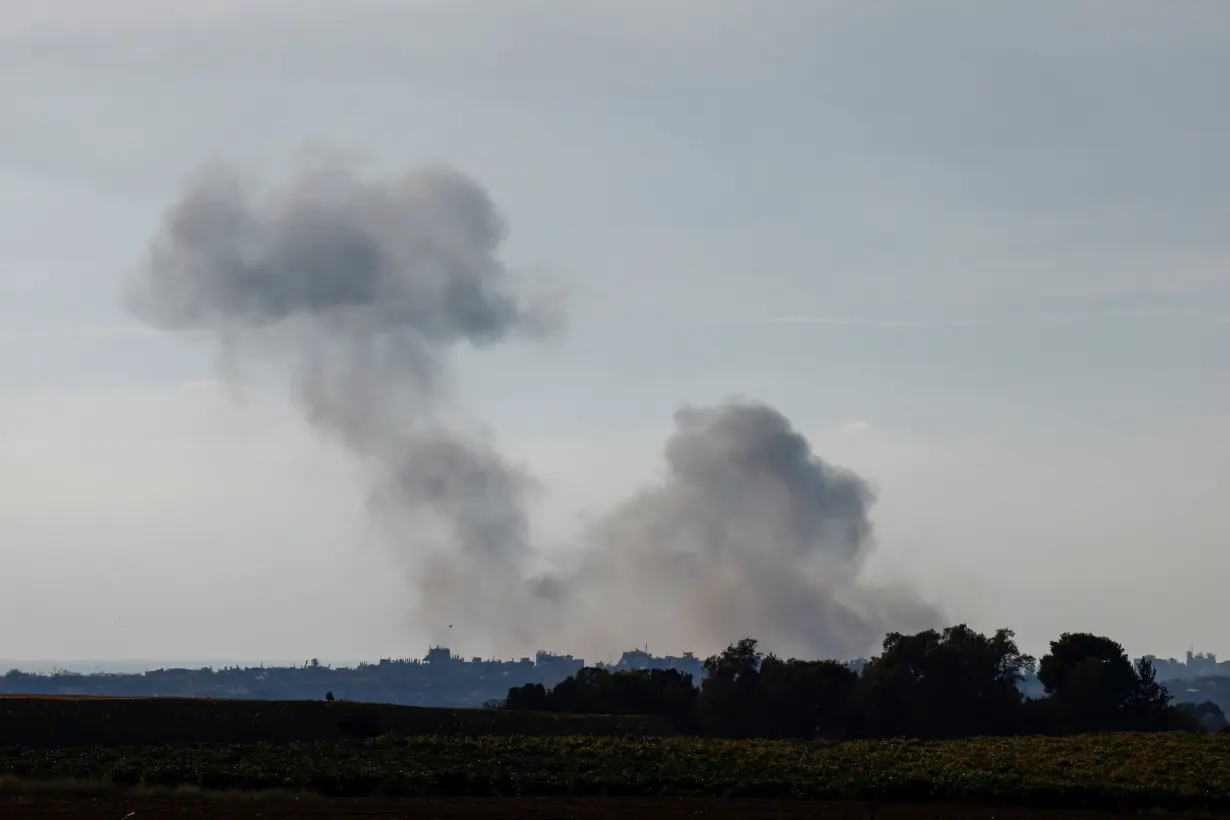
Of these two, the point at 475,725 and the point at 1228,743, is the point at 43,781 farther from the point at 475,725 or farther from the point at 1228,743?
the point at 1228,743

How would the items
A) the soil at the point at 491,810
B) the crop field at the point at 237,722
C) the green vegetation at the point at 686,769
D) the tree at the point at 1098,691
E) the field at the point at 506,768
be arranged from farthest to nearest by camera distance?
the tree at the point at 1098,691 < the crop field at the point at 237,722 < the green vegetation at the point at 686,769 < the field at the point at 506,768 < the soil at the point at 491,810

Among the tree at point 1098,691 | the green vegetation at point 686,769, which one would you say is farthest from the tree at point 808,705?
the green vegetation at point 686,769

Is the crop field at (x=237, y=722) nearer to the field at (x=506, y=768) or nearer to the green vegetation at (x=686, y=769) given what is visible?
the field at (x=506, y=768)

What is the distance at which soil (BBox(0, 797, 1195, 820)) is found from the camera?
61344 millimetres

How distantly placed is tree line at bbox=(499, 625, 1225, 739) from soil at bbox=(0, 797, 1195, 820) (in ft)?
191

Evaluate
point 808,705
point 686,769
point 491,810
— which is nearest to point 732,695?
point 808,705

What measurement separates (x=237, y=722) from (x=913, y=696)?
57983mm

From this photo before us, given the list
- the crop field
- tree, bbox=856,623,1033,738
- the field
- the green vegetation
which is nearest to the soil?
the field

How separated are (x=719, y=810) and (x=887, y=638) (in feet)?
243

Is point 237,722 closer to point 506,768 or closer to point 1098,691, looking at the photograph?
point 506,768

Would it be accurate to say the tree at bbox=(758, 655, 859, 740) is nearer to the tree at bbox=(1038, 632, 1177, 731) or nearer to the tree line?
the tree line

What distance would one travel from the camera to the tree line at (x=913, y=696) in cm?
12619

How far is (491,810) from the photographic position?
64.6m

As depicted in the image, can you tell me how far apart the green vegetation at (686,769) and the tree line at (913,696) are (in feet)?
81.0
